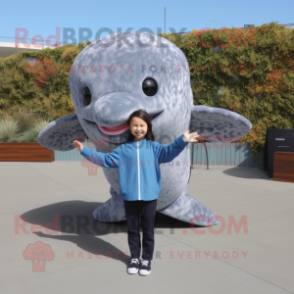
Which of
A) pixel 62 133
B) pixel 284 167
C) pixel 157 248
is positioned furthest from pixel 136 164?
pixel 284 167

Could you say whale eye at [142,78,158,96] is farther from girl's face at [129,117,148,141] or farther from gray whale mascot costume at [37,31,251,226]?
girl's face at [129,117,148,141]

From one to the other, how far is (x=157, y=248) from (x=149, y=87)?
1.50 m

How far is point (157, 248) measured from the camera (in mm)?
3043

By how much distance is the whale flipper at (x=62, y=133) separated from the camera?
3.54m

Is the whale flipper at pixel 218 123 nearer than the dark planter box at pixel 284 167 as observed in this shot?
Yes

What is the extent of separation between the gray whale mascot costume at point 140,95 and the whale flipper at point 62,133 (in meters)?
0.55

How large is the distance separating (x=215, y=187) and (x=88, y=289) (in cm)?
392

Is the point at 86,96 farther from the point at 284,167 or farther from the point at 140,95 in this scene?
the point at 284,167

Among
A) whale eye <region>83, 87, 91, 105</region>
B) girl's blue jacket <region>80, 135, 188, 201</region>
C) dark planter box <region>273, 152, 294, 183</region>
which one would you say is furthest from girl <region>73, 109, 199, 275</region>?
dark planter box <region>273, 152, 294, 183</region>

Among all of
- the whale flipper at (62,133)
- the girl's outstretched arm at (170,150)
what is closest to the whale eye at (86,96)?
the whale flipper at (62,133)

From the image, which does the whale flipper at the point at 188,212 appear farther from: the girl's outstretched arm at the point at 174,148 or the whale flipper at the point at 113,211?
the girl's outstretched arm at the point at 174,148

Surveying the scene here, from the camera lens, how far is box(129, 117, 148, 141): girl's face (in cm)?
246

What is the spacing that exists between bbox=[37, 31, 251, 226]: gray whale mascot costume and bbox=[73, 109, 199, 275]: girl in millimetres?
130

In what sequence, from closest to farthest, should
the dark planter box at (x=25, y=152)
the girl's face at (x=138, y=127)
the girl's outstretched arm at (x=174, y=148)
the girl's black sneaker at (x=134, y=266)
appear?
the girl's outstretched arm at (x=174, y=148) < the girl's face at (x=138, y=127) < the girl's black sneaker at (x=134, y=266) < the dark planter box at (x=25, y=152)
